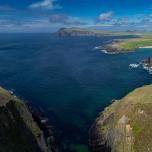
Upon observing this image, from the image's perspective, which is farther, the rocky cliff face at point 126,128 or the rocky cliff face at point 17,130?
the rocky cliff face at point 126,128

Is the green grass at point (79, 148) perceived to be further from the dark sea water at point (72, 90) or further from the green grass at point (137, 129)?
the green grass at point (137, 129)

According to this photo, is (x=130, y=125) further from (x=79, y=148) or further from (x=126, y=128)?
(x=79, y=148)

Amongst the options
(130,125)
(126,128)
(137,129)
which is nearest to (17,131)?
(126,128)

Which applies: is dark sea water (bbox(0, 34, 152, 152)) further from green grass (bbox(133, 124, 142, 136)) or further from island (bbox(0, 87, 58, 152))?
green grass (bbox(133, 124, 142, 136))

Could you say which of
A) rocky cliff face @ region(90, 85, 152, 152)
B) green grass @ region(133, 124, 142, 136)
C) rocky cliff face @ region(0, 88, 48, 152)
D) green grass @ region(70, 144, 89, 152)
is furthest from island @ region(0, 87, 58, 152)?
green grass @ region(133, 124, 142, 136)

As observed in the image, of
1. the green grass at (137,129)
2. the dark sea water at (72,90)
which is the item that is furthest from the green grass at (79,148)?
the green grass at (137,129)

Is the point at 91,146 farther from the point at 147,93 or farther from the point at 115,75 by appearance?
the point at 115,75

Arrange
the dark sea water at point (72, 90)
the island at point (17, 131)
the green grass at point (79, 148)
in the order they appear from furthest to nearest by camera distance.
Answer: the dark sea water at point (72, 90)
the green grass at point (79, 148)
the island at point (17, 131)
